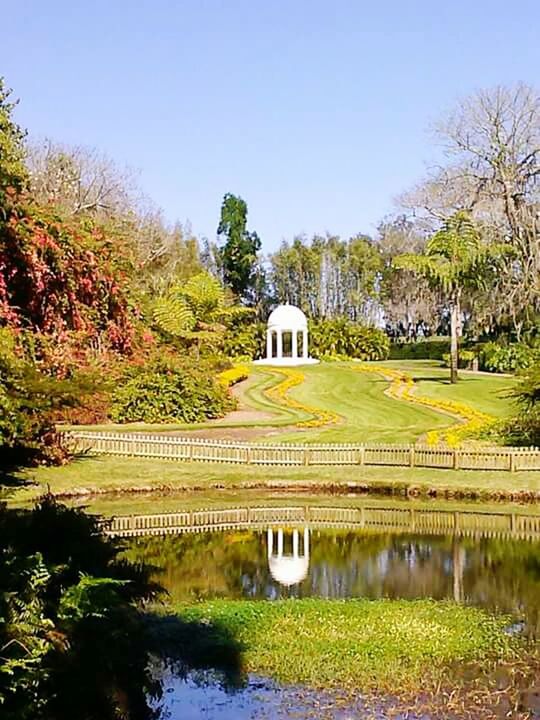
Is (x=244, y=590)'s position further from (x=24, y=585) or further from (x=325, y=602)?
(x=24, y=585)

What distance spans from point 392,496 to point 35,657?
60.0ft

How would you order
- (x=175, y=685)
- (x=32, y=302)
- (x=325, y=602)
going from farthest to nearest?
(x=32, y=302), (x=325, y=602), (x=175, y=685)

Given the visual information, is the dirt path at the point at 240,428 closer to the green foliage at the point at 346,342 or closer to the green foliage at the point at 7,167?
the green foliage at the point at 7,167

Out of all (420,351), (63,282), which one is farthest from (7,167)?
(420,351)

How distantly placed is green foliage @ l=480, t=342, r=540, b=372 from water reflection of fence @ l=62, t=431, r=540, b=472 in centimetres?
2598

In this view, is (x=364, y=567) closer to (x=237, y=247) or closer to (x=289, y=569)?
(x=289, y=569)

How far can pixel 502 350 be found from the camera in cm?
5188

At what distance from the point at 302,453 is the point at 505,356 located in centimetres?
2840

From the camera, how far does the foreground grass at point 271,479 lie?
23.0 m

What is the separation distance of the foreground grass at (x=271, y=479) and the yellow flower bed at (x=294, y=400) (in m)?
8.06

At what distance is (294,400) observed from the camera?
40.4m

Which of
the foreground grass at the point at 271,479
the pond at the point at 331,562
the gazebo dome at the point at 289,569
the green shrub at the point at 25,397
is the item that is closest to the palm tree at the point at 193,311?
the foreground grass at the point at 271,479

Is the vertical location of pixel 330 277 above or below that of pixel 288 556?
above

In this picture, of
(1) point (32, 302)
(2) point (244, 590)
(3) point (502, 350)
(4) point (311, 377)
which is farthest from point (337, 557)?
(3) point (502, 350)
